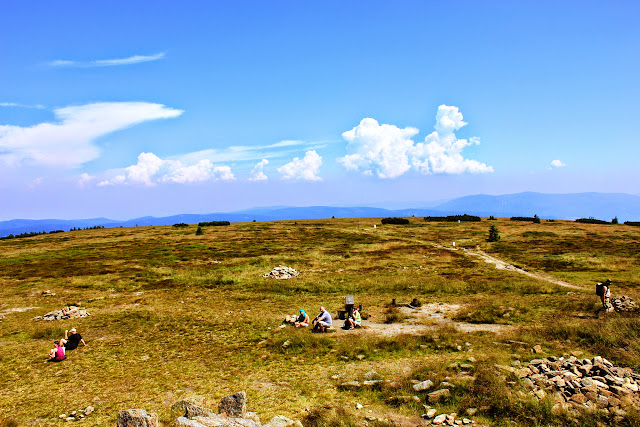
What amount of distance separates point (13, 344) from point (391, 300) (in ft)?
91.2

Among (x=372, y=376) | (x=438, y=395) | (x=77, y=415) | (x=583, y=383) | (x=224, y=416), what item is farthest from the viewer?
(x=372, y=376)

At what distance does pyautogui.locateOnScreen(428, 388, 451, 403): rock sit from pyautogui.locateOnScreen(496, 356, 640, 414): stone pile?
9.44 ft

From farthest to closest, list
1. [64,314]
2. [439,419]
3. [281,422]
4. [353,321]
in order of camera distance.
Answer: [64,314], [353,321], [439,419], [281,422]

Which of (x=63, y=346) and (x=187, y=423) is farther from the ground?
(x=187, y=423)

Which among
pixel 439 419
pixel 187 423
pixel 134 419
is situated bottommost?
pixel 439 419

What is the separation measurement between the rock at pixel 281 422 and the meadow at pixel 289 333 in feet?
1.98

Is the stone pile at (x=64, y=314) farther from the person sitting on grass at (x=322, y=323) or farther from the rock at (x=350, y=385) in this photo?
the rock at (x=350, y=385)

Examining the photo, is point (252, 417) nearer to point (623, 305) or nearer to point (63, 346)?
point (63, 346)

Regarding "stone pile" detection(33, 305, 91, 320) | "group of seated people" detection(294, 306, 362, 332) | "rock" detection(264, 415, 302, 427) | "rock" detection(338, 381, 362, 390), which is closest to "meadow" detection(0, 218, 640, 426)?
"rock" detection(338, 381, 362, 390)

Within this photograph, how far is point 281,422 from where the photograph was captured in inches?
430

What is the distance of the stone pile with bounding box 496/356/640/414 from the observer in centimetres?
1071

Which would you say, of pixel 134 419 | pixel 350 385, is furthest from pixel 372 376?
pixel 134 419

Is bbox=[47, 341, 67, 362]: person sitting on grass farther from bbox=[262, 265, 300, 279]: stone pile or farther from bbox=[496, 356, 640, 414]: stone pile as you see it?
bbox=[262, 265, 300, 279]: stone pile

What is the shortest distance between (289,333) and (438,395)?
10837 millimetres
